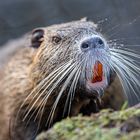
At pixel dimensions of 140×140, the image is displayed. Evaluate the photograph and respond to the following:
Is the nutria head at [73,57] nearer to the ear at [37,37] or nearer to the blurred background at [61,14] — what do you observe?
the ear at [37,37]

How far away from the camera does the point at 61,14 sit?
10.6m

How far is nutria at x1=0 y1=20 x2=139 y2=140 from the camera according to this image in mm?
5473

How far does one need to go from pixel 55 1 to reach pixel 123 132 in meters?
7.32

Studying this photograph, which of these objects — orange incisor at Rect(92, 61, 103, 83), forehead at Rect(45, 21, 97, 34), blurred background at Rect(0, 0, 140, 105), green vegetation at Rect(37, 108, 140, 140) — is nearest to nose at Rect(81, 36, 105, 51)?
orange incisor at Rect(92, 61, 103, 83)

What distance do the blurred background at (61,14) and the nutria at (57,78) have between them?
3.43 meters

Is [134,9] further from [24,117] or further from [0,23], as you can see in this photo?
[24,117]

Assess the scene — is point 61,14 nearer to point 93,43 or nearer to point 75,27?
point 75,27

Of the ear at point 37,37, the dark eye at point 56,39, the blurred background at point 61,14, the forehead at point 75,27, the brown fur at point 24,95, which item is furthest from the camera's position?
the blurred background at point 61,14

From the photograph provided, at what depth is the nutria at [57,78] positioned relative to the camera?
547cm

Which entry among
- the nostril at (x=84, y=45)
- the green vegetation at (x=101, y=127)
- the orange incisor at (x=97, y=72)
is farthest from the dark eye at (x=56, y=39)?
the green vegetation at (x=101, y=127)

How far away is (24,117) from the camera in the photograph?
6215 mm

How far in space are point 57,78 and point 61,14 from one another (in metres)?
4.90

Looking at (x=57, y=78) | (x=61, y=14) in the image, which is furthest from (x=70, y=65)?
(x=61, y=14)

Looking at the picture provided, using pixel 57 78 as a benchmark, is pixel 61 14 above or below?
above
